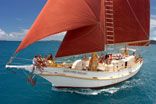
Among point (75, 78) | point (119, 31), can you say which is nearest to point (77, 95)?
point (75, 78)

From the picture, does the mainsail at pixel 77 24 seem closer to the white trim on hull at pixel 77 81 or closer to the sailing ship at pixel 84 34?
the sailing ship at pixel 84 34

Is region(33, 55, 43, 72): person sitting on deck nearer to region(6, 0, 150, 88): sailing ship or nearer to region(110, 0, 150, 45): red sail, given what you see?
region(6, 0, 150, 88): sailing ship

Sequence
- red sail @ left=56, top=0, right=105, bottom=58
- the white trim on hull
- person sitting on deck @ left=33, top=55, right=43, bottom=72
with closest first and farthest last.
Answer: person sitting on deck @ left=33, top=55, right=43, bottom=72 < red sail @ left=56, top=0, right=105, bottom=58 < the white trim on hull

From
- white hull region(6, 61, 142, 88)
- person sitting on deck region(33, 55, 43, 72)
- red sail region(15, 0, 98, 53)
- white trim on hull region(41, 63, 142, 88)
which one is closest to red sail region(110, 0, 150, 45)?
red sail region(15, 0, 98, 53)

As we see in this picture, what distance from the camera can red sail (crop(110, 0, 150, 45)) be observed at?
15445 millimetres

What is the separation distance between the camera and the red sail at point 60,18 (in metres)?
9.14

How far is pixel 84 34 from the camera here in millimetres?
11406

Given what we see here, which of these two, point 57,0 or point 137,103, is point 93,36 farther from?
point 137,103

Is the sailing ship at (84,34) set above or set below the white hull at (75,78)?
above

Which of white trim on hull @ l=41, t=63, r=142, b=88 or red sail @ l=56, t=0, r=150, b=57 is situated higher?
red sail @ l=56, t=0, r=150, b=57

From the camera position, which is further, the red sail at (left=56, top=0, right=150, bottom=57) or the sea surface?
the red sail at (left=56, top=0, right=150, bottom=57)

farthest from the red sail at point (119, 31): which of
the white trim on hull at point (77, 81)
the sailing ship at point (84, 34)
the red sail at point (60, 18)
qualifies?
the white trim on hull at point (77, 81)

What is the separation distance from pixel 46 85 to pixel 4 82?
5728 mm

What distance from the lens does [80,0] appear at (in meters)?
10.9
